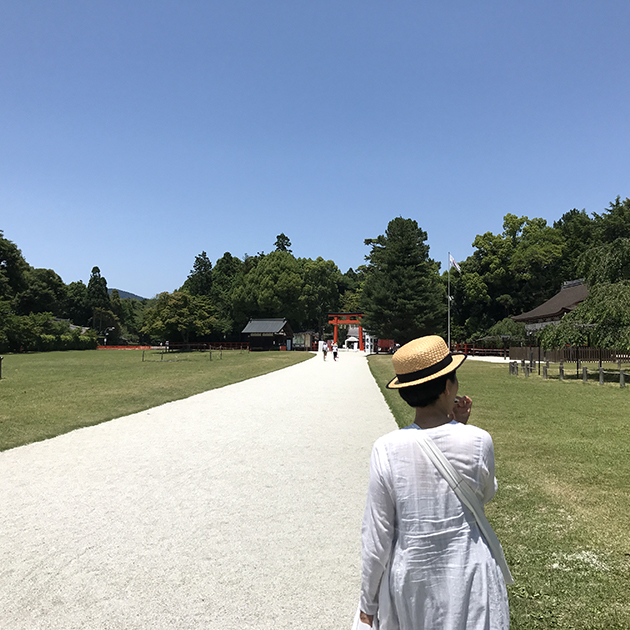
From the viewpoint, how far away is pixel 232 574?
370 centimetres

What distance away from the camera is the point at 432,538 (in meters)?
1.83

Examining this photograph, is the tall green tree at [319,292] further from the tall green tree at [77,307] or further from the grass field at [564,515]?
the grass field at [564,515]

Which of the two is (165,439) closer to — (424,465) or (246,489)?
(246,489)

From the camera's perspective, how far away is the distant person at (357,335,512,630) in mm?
1811

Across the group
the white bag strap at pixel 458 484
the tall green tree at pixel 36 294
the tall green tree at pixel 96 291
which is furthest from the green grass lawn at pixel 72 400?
the tall green tree at pixel 96 291

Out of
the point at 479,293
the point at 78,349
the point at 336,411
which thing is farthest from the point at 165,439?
the point at 78,349

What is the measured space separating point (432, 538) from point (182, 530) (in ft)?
11.3

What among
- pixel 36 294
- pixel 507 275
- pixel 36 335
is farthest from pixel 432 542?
pixel 36 294

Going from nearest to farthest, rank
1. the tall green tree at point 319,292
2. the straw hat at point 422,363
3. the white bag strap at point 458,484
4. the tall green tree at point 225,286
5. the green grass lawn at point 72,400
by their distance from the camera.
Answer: the white bag strap at point 458,484
the straw hat at point 422,363
the green grass lawn at point 72,400
the tall green tree at point 225,286
the tall green tree at point 319,292

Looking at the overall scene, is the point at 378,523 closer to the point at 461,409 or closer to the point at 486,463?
the point at 486,463

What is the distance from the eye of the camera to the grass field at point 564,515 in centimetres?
330

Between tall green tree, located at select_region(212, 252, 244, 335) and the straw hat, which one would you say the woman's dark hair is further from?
tall green tree, located at select_region(212, 252, 244, 335)

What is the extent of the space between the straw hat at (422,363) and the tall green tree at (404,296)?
150 ft

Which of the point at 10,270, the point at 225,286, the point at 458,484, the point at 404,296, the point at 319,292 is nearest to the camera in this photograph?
the point at 458,484
